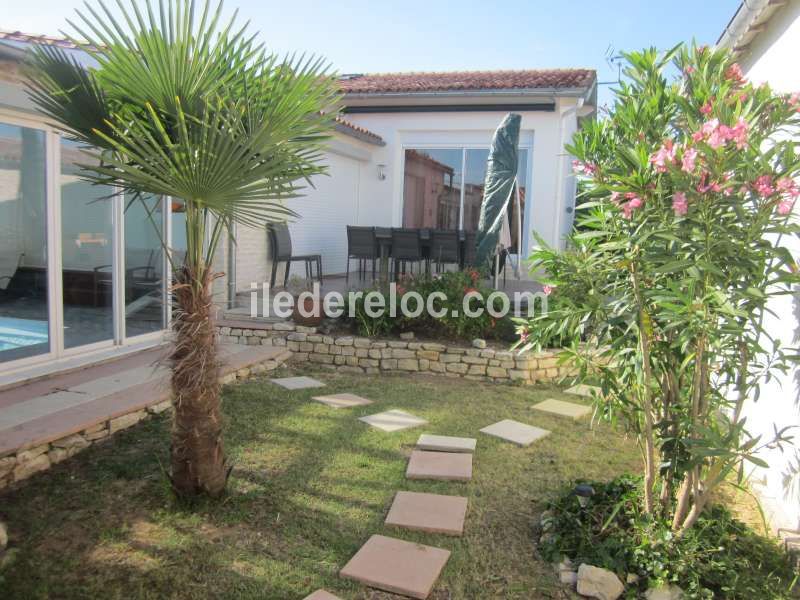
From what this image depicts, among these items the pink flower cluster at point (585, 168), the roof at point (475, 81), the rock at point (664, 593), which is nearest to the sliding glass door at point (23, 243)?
the pink flower cluster at point (585, 168)

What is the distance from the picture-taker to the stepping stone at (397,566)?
2771mm

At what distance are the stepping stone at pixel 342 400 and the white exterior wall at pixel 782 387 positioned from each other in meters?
3.39

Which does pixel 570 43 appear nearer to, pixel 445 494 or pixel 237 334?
pixel 237 334

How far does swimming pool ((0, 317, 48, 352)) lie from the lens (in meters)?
5.11

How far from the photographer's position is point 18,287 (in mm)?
5133

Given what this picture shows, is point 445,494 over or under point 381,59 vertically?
under

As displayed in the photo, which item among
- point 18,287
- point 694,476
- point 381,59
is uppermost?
point 381,59

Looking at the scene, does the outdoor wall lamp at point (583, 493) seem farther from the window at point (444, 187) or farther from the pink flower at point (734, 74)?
the window at point (444, 187)

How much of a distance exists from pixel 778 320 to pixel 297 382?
4563 millimetres

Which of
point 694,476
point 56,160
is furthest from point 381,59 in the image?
point 694,476

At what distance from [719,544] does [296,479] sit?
256 centimetres

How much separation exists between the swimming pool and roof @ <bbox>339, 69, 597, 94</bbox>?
27.5ft

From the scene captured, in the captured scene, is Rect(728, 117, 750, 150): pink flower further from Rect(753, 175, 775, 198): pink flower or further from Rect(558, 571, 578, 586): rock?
Rect(558, 571, 578, 586): rock

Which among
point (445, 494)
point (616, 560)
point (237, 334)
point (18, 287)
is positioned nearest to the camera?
point (616, 560)
